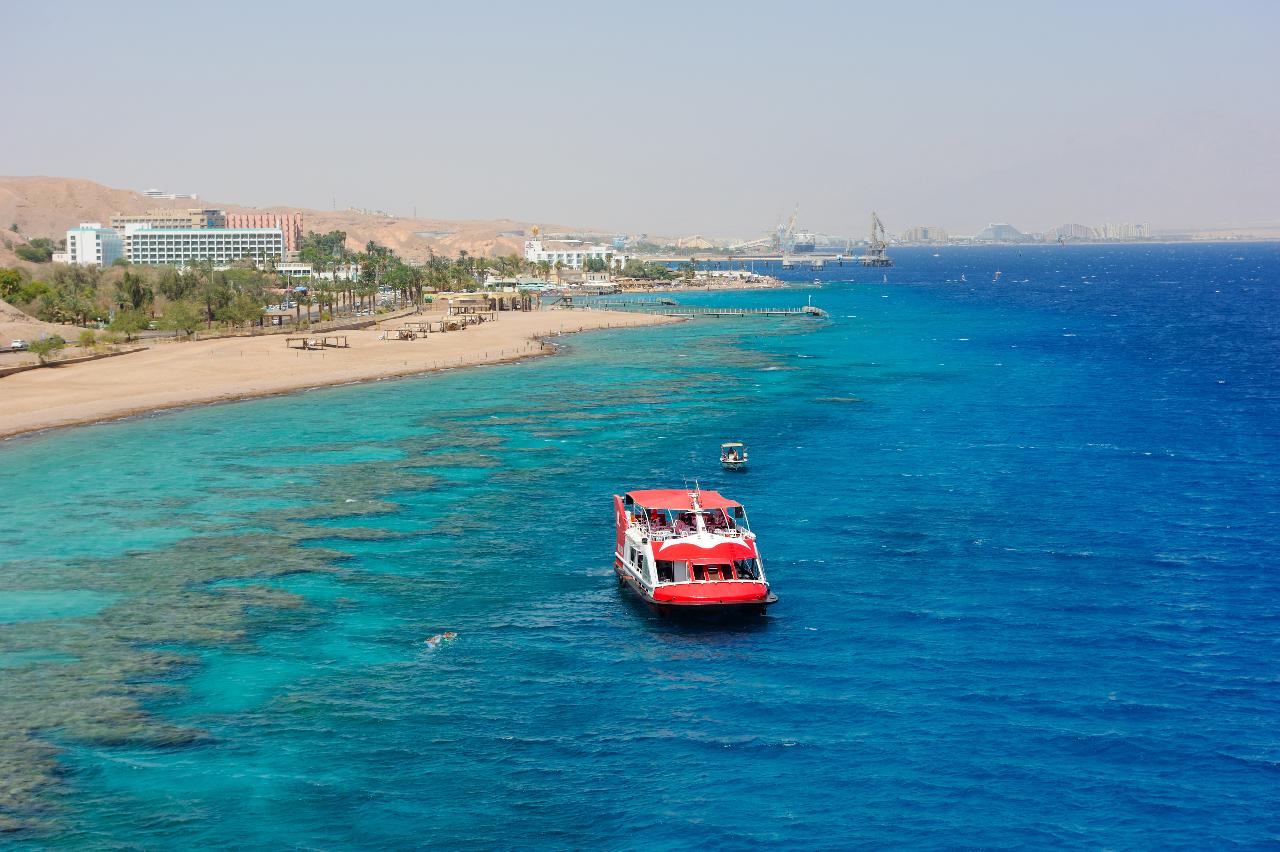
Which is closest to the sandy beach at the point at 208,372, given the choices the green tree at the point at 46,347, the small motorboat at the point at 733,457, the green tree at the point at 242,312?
the green tree at the point at 46,347

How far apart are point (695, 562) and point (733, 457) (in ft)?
101

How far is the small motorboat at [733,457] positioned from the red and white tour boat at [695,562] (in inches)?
919

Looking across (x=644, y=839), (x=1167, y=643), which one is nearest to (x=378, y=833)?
(x=644, y=839)

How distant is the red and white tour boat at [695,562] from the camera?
5241 centimetres

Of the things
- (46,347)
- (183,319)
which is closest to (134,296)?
(183,319)

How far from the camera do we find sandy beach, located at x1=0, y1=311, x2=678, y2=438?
109 m

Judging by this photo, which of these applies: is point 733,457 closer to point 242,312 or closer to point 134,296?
point 242,312

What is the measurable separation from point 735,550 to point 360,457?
43.5 m

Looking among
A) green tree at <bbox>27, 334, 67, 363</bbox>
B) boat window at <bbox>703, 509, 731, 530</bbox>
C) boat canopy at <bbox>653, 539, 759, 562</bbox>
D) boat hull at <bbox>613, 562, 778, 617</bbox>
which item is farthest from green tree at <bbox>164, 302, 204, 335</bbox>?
boat hull at <bbox>613, 562, 778, 617</bbox>

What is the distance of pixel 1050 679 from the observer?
45500mm

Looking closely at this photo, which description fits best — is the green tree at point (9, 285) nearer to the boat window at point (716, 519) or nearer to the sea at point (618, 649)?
the sea at point (618, 649)

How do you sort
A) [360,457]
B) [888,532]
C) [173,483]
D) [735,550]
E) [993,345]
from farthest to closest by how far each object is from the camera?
1. [993,345]
2. [360,457]
3. [173,483]
4. [888,532]
5. [735,550]

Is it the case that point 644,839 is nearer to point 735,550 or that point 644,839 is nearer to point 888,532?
point 735,550

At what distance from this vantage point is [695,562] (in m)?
53.5
